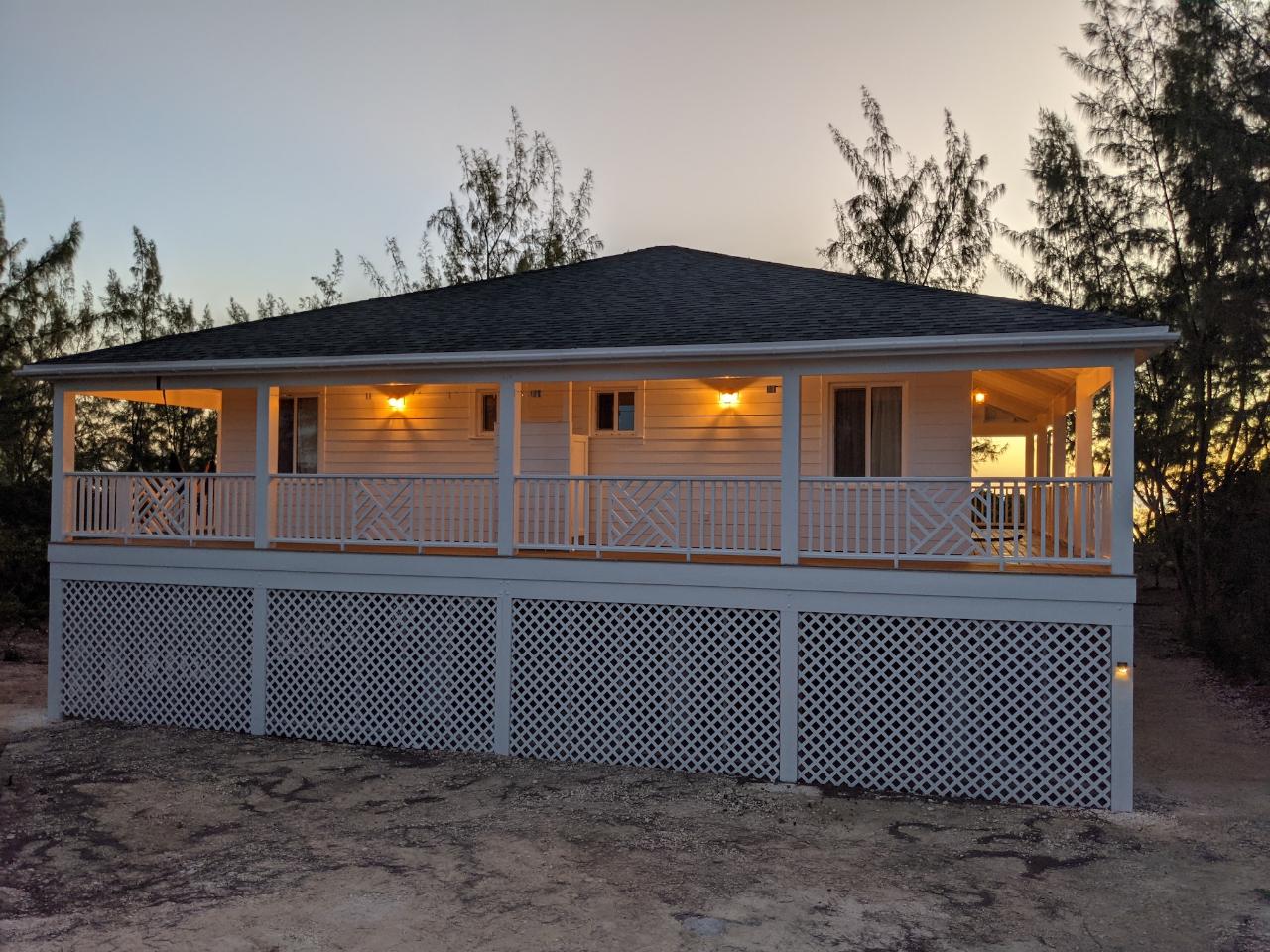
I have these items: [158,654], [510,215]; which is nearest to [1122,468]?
[158,654]

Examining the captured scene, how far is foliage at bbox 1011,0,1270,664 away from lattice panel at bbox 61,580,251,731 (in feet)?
50.9

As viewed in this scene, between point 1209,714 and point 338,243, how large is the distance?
29.2m

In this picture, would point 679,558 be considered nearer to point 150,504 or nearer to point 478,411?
point 478,411

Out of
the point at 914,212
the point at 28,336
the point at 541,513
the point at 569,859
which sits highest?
the point at 914,212

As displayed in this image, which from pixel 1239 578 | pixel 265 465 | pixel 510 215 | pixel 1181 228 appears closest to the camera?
pixel 265 465

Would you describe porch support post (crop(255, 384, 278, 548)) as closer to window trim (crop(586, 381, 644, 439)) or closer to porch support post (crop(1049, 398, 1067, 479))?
window trim (crop(586, 381, 644, 439))

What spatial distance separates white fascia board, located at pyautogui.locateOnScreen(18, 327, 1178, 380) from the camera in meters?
9.16

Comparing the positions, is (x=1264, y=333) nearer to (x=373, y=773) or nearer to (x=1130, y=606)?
(x=1130, y=606)

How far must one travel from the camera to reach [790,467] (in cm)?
1017

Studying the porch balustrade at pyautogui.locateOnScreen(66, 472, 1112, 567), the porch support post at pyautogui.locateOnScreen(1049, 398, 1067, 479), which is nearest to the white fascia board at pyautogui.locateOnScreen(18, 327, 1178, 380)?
the porch balustrade at pyautogui.locateOnScreen(66, 472, 1112, 567)

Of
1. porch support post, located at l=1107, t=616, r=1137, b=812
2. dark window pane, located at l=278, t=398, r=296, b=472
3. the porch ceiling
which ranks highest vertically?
the porch ceiling

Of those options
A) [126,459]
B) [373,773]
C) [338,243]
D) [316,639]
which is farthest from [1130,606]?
[338,243]

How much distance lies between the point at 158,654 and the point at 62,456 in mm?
2796

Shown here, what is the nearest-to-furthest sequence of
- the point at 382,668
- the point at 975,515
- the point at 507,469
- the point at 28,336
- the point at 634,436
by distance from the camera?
the point at 975,515 < the point at 507,469 < the point at 382,668 < the point at 634,436 < the point at 28,336
